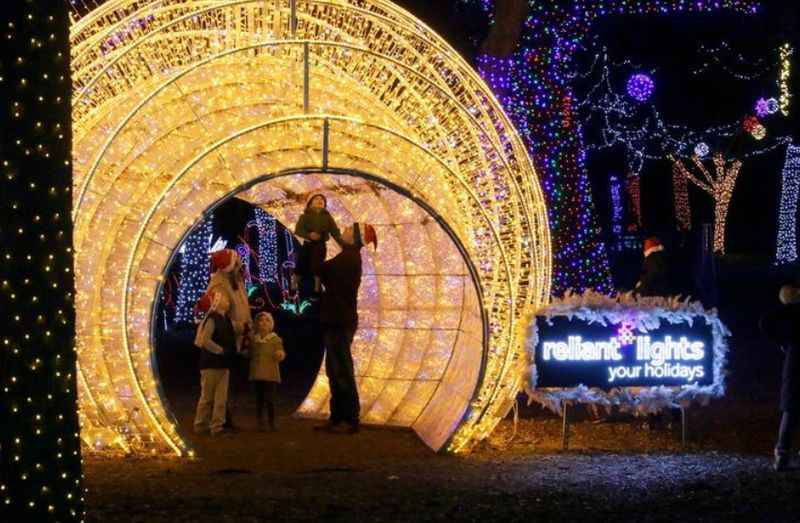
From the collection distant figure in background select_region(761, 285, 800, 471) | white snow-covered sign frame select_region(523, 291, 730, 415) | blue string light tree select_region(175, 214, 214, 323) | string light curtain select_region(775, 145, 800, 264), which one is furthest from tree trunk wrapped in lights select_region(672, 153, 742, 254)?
distant figure in background select_region(761, 285, 800, 471)

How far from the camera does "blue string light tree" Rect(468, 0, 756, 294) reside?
18656mm

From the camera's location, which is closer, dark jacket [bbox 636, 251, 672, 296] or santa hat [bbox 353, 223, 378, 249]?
santa hat [bbox 353, 223, 378, 249]

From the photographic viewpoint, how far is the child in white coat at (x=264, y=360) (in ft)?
45.5

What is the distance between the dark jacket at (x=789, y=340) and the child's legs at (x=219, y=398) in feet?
16.5

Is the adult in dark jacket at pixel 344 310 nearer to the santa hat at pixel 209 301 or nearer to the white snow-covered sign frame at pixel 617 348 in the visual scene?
the santa hat at pixel 209 301

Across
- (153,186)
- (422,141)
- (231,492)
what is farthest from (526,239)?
(231,492)

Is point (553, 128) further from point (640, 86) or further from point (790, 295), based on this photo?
point (640, 86)

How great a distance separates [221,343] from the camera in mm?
13445

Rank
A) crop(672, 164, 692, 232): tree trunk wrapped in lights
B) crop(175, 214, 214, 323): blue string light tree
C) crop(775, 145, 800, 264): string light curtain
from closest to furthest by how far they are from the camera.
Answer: crop(175, 214, 214, 323): blue string light tree → crop(775, 145, 800, 264): string light curtain → crop(672, 164, 692, 232): tree trunk wrapped in lights

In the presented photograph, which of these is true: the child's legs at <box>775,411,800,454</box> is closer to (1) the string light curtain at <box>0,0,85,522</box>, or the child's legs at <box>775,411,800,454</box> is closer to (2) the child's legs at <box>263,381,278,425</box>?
Answer: (2) the child's legs at <box>263,381,278,425</box>

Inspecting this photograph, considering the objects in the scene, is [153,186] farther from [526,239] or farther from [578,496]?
[578,496]

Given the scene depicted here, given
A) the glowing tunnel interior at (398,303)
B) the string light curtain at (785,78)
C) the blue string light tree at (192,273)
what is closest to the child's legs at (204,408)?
the glowing tunnel interior at (398,303)

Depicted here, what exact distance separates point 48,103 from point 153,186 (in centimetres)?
536

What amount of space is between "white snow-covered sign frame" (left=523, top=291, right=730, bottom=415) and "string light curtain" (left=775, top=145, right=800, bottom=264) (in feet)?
130
